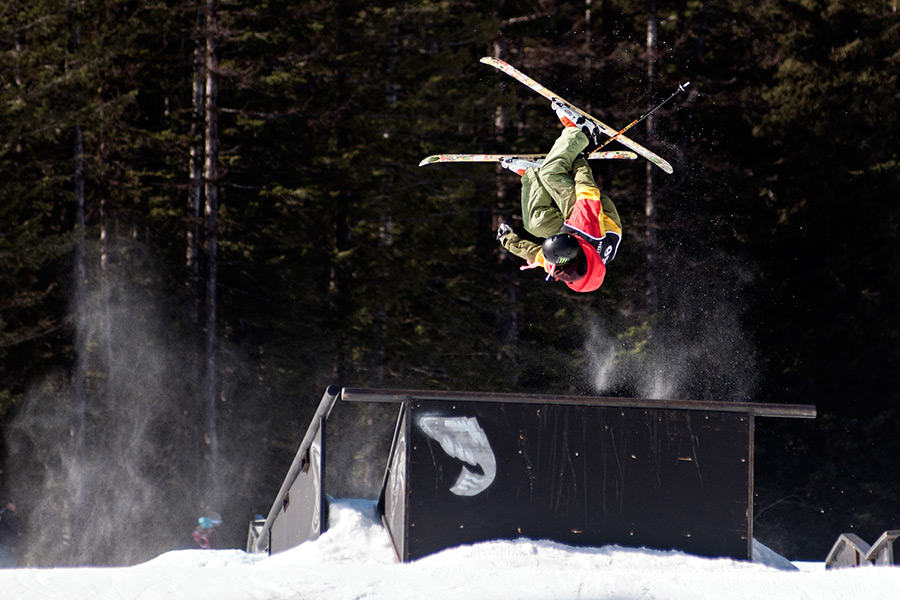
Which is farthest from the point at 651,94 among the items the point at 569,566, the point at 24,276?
the point at 569,566

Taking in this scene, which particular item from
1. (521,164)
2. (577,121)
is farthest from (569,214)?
(577,121)

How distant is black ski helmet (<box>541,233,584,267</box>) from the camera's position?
20.8ft

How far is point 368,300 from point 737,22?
31.9 feet

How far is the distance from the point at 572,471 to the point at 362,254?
12.8m

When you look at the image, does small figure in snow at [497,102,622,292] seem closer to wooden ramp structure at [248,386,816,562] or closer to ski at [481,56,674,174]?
ski at [481,56,674,174]

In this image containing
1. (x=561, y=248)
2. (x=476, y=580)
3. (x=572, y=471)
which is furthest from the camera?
(x=572, y=471)

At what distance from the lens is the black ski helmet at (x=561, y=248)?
6.35 metres

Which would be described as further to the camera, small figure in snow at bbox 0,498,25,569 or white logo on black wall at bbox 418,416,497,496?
small figure in snow at bbox 0,498,25,569

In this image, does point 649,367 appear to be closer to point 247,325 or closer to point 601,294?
point 601,294

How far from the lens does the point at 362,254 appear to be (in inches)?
747

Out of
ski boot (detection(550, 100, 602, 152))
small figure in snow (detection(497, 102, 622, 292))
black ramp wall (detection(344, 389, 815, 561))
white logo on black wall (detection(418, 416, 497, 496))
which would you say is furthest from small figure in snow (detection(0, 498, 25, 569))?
ski boot (detection(550, 100, 602, 152))

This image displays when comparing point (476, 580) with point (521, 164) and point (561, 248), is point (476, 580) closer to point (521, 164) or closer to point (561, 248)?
point (561, 248)

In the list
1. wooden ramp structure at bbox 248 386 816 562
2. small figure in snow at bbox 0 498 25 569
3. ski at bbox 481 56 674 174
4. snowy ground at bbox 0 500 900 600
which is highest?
ski at bbox 481 56 674 174

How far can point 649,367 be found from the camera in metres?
18.2
